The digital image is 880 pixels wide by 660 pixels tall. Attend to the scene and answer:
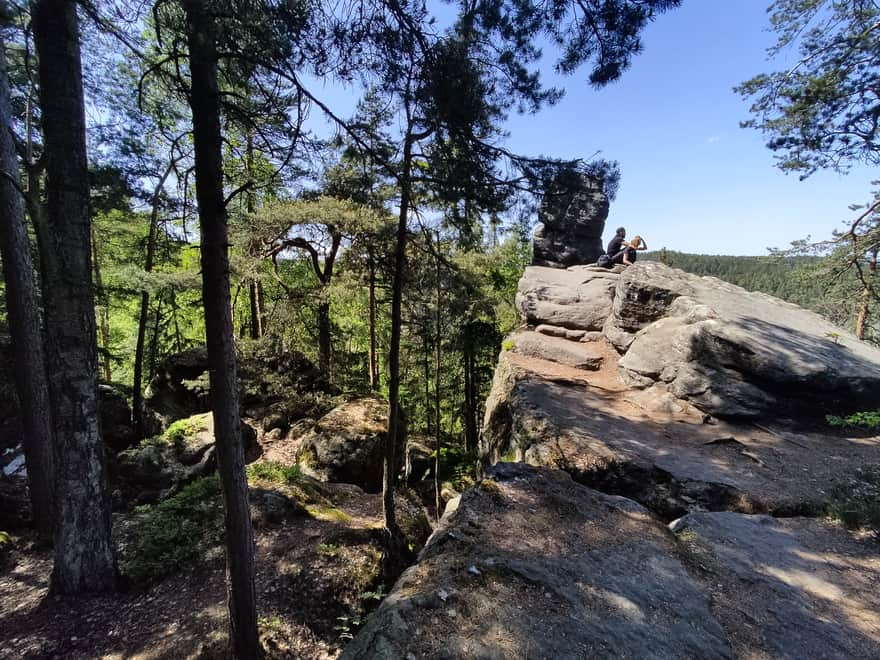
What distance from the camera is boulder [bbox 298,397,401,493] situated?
9266 mm

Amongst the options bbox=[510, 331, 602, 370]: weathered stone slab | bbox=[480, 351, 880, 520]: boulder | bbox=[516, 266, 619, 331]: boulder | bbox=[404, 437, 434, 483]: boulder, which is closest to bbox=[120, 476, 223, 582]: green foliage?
bbox=[480, 351, 880, 520]: boulder

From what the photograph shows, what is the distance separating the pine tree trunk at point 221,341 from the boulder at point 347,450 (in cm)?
568

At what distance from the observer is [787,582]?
10.3ft

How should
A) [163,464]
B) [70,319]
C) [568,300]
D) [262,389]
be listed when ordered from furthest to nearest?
[262,389] < [568,300] < [163,464] < [70,319]

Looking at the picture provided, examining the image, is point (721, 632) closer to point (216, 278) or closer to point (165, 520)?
point (216, 278)

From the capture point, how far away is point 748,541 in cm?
370

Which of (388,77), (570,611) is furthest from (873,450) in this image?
(388,77)

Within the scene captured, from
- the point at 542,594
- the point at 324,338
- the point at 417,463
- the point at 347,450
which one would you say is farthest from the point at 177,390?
the point at 542,594

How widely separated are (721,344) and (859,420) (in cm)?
207

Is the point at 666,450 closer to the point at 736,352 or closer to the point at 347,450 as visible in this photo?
the point at 736,352

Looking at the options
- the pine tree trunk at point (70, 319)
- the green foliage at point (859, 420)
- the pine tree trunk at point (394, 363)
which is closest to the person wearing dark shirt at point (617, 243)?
the green foliage at point (859, 420)

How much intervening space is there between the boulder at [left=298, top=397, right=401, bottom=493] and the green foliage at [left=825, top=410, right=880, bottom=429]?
8943 millimetres

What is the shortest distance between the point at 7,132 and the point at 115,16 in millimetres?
3848

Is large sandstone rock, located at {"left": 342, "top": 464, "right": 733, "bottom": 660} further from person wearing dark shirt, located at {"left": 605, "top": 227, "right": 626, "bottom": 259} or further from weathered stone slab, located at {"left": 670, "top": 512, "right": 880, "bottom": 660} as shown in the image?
person wearing dark shirt, located at {"left": 605, "top": 227, "right": 626, "bottom": 259}
